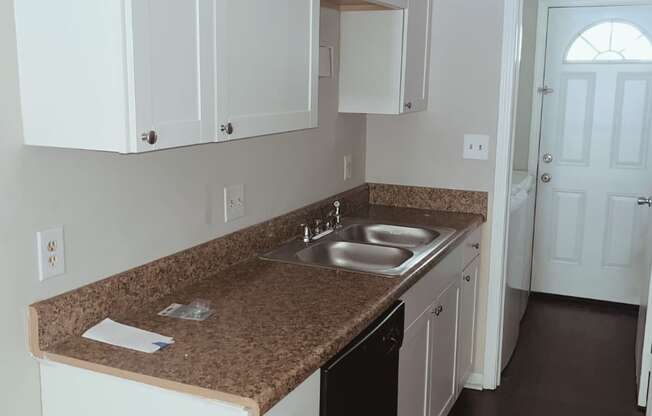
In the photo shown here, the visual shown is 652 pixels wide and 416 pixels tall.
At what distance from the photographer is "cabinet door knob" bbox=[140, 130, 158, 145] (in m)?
1.46

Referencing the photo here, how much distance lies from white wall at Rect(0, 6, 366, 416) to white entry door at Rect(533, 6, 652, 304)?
110 inches

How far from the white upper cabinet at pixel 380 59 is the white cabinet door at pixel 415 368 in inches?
37.1

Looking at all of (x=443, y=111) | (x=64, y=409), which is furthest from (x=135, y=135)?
(x=443, y=111)

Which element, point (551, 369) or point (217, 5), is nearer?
point (217, 5)

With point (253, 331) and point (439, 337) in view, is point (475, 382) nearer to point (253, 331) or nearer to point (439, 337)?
point (439, 337)

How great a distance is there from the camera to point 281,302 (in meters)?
2.05

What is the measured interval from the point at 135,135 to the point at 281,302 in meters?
0.78

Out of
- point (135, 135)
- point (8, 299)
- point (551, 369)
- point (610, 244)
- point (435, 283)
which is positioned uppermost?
point (135, 135)

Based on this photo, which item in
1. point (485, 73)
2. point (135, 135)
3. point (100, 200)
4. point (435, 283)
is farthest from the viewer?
point (485, 73)

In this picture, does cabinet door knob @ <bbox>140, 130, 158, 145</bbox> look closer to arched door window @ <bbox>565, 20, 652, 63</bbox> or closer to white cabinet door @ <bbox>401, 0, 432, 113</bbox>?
white cabinet door @ <bbox>401, 0, 432, 113</bbox>

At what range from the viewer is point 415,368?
2555 millimetres

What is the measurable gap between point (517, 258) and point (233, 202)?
2.09 metres

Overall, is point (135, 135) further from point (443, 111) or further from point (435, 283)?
point (443, 111)

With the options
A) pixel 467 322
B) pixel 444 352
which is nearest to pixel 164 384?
pixel 444 352
